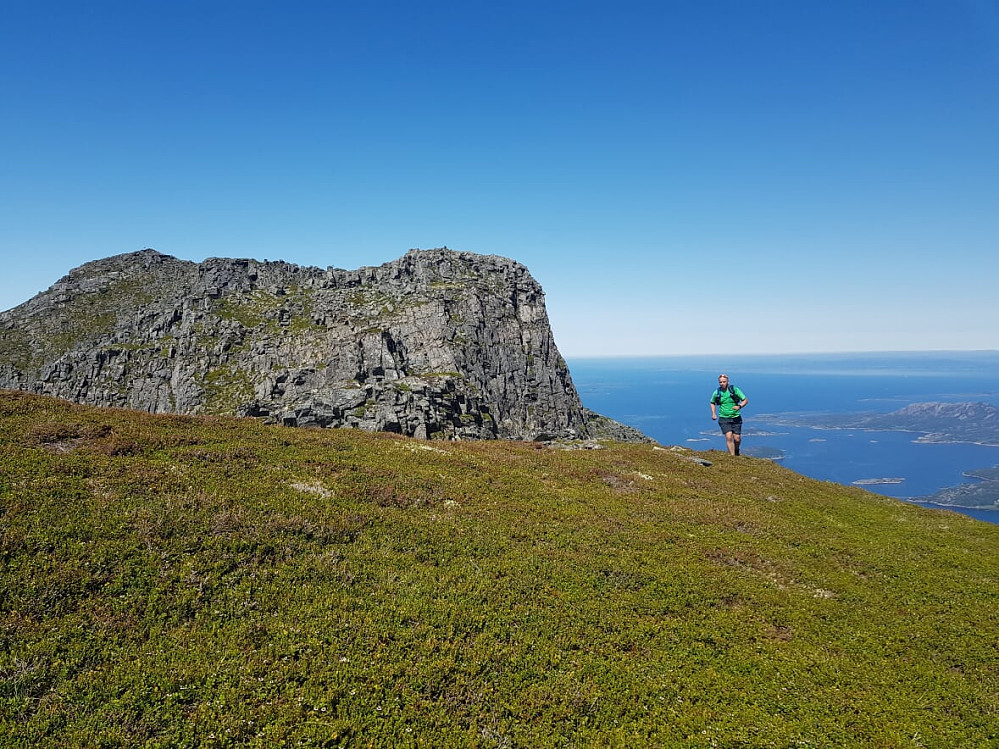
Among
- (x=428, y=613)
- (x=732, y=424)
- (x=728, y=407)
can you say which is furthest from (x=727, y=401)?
(x=428, y=613)

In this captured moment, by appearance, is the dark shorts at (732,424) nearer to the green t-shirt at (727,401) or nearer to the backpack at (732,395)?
the green t-shirt at (727,401)

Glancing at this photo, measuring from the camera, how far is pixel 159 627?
10188 mm

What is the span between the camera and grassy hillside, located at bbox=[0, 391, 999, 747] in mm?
8961

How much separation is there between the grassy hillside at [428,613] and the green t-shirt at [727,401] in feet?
37.3

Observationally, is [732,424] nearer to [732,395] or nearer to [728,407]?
[728,407]

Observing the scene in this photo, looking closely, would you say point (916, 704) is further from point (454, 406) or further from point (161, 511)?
point (454, 406)

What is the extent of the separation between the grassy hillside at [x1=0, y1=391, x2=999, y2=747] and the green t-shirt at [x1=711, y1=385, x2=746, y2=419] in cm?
1137

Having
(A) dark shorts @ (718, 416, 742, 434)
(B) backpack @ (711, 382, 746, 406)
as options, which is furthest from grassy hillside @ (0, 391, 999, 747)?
(A) dark shorts @ (718, 416, 742, 434)

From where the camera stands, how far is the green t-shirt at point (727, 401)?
102 ft

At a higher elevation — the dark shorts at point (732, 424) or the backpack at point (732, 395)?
the backpack at point (732, 395)

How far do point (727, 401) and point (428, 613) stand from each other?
2668 centimetres

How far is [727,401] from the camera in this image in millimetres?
31719

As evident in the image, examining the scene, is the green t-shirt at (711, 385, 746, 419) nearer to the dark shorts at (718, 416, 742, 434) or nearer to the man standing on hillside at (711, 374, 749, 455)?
the man standing on hillside at (711, 374, 749, 455)

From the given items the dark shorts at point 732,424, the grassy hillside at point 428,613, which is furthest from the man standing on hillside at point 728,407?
the grassy hillside at point 428,613
